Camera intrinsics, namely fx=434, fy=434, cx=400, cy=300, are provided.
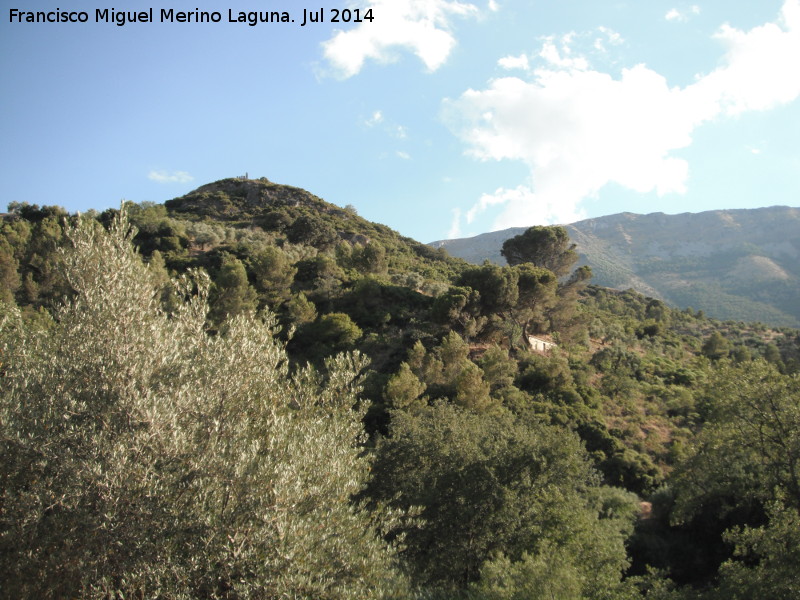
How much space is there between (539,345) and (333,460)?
3408 centimetres

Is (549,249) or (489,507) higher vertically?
(549,249)

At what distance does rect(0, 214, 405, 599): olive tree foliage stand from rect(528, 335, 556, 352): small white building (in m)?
32.0

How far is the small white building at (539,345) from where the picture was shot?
37.4 m

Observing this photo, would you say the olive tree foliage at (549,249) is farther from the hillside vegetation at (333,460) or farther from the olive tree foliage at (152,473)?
the olive tree foliage at (152,473)

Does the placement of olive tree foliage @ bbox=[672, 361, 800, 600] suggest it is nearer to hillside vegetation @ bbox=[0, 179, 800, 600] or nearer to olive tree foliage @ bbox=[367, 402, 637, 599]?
hillside vegetation @ bbox=[0, 179, 800, 600]

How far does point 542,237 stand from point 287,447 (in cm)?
4767

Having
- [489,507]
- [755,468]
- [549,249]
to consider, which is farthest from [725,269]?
[489,507]

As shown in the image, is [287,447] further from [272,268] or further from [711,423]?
[272,268]

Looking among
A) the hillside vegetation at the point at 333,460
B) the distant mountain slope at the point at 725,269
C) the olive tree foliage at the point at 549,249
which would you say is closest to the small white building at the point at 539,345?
the hillside vegetation at the point at 333,460

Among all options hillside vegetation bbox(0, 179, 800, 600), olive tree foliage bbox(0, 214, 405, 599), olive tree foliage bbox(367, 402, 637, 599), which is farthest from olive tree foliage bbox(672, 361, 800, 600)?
olive tree foliage bbox(0, 214, 405, 599)

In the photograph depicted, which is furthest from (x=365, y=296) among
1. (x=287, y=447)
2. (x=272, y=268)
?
(x=287, y=447)

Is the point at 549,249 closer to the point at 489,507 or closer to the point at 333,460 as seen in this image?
the point at 489,507

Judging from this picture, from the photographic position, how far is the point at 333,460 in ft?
22.7

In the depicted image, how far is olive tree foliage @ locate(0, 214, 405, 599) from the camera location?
18.4 feet
